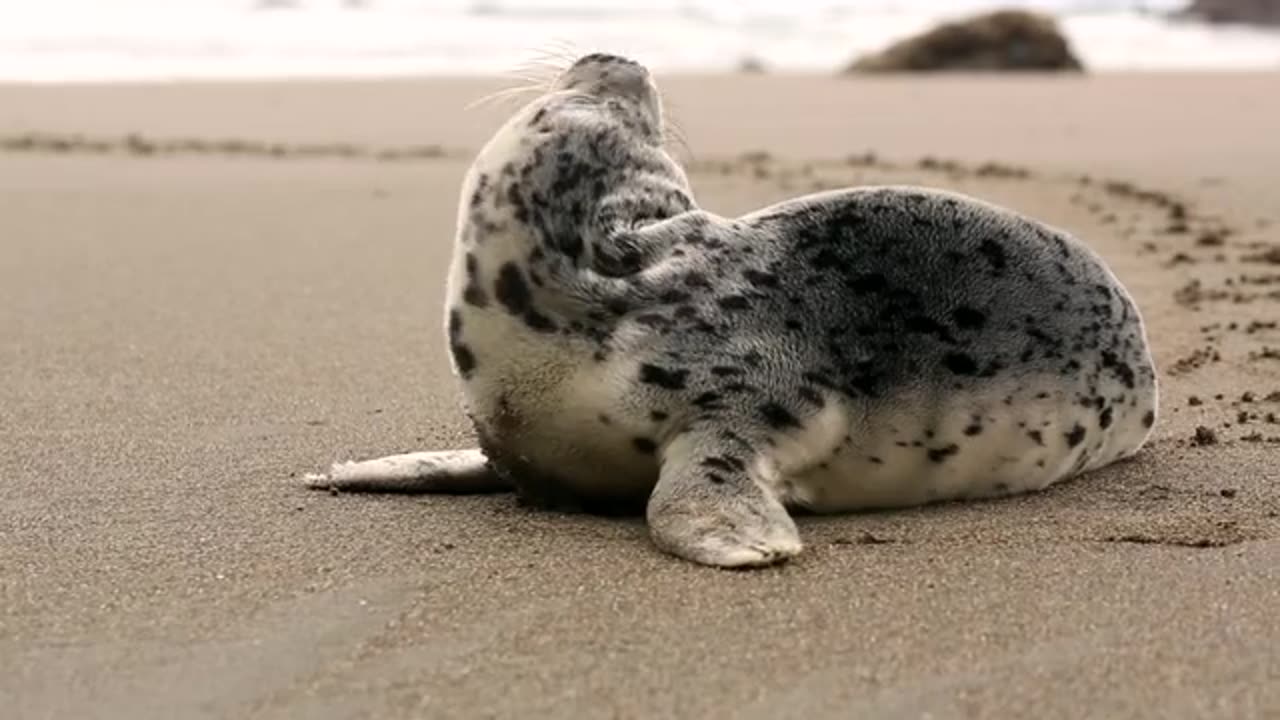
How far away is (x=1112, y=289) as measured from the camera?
3637 millimetres

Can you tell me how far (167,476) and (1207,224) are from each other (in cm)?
461

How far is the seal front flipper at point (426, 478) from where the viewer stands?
11.5 ft

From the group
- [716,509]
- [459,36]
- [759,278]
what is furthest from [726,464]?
[459,36]

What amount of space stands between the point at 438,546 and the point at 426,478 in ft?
1.51

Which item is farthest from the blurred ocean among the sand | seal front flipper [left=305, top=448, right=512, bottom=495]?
seal front flipper [left=305, top=448, right=512, bottom=495]

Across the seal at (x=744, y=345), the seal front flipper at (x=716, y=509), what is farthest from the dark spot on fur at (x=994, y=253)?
the seal front flipper at (x=716, y=509)

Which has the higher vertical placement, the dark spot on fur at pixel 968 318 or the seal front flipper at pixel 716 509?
the dark spot on fur at pixel 968 318

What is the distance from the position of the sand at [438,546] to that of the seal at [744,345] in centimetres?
10

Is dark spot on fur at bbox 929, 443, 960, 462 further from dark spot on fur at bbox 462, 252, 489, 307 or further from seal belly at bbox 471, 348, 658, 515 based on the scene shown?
dark spot on fur at bbox 462, 252, 489, 307

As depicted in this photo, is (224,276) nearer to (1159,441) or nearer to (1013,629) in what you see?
(1159,441)

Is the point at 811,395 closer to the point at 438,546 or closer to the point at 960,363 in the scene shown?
the point at 960,363

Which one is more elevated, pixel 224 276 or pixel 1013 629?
pixel 1013 629

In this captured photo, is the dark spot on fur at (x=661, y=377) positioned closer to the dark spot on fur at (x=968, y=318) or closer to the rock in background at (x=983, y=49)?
the dark spot on fur at (x=968, y=318)

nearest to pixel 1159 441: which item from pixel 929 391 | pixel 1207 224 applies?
pixel 929 391
